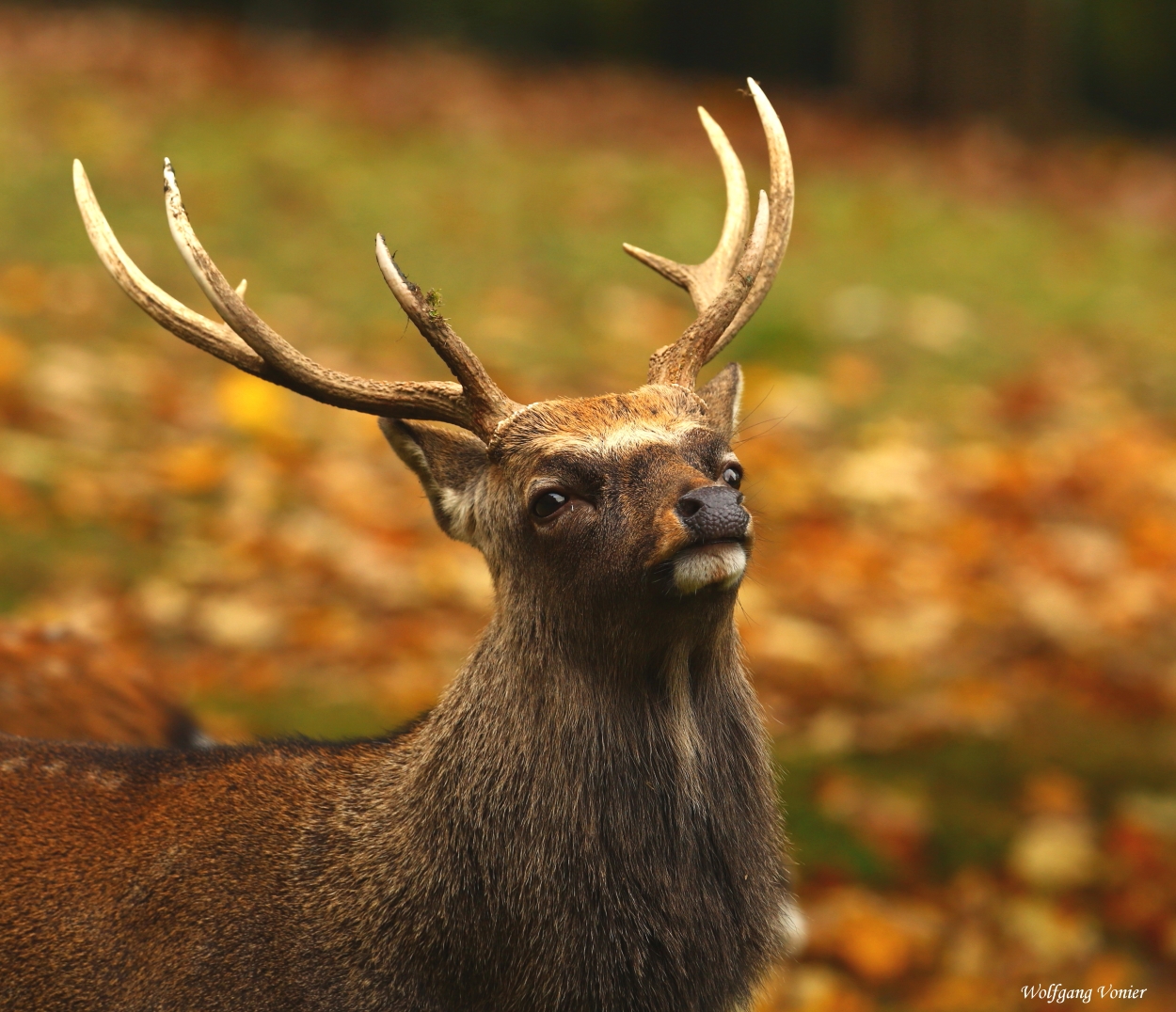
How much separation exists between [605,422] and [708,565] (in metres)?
0.55

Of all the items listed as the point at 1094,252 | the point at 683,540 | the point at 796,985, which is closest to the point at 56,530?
the point at 796,985

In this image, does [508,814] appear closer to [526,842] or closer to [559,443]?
[526,842]

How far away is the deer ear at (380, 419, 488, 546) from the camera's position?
4004 millimetres

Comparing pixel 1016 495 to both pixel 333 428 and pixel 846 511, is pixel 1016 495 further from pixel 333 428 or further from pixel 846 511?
pixel 333 428

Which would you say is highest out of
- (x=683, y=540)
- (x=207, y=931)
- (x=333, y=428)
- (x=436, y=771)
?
(x=333, y=428)

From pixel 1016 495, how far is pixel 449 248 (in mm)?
5740

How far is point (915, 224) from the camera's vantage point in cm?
1493

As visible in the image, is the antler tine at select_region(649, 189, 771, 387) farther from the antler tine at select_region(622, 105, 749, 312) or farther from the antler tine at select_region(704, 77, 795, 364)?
the antler tine at select_region(622, 105, 749, 312)

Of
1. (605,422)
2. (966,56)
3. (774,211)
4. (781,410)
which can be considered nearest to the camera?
(605,422)

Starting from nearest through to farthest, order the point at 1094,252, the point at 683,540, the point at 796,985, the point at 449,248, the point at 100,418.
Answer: the point at 683,540 → the point at 796,985 → the point at 100,418 → the point at 449,248 → the point at 1094,252

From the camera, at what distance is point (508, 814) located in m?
3.60

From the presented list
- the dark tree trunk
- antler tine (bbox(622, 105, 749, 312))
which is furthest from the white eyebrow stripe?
the dark tree trunk

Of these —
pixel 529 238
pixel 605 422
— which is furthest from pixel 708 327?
pixel 529 238

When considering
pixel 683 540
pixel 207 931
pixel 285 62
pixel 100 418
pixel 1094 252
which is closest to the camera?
pixel 683 540
